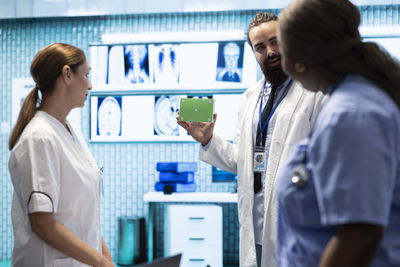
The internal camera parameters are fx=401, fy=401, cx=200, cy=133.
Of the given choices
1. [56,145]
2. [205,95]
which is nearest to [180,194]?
[205,95]

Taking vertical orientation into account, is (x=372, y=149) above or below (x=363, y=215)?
above

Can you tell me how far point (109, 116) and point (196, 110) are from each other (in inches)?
95.0

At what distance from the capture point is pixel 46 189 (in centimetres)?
132

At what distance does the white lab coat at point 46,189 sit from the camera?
52.4 inches

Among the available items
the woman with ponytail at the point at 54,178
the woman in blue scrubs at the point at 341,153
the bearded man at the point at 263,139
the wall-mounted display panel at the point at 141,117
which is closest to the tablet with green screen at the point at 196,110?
the bearded man at the point at 263,139

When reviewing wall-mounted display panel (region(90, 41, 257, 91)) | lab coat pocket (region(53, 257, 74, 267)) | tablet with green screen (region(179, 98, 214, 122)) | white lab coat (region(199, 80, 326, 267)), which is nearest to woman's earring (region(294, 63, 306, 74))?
white lab coat (region(199, 80, 326, 267))

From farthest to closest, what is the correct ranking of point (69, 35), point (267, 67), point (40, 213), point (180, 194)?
1. point (69, 35)
2. point (180, 194)
3. point (267, 67)
4. point (40, 213)

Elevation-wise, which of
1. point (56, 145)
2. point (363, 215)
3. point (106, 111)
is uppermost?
point (106, 111)

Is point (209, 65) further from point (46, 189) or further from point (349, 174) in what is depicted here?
point (349, 174)

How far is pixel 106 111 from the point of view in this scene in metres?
4.28

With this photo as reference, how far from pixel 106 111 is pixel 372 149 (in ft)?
12.5

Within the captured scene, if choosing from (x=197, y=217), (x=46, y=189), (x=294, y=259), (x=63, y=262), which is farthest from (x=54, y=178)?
(x=197, y=217)

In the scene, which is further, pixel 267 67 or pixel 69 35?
pixel 69 35

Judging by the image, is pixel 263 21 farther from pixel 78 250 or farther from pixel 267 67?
pixel 78 250
